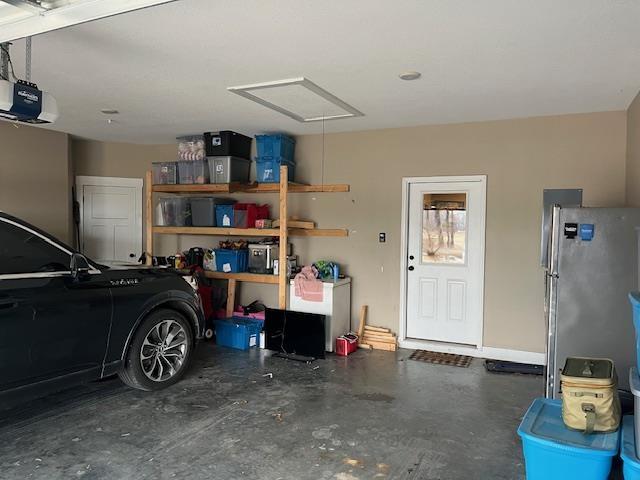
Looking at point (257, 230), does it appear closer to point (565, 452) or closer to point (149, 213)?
point (149, 213)

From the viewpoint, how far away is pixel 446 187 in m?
5.44

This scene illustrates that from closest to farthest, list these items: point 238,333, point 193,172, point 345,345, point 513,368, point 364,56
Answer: point 364,56 < point 513,368 < point 345,345 < point 238,333 < point 193,172

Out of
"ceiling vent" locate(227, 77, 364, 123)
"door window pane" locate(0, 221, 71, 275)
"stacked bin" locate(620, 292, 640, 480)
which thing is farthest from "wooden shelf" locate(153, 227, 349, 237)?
"stacked bin" locate(620, 292, 640, 480)

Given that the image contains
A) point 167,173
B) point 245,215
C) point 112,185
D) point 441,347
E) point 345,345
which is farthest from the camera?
point 112,185

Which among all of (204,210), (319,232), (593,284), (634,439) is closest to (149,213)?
(204,210)

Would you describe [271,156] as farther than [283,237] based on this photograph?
Yes

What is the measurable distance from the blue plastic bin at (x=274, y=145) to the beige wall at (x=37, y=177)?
2.55m

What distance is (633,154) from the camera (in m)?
4.30

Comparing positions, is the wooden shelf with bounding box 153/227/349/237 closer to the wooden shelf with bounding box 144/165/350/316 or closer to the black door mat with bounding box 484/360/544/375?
the wooden shelf with bounding box 144/165/350/316

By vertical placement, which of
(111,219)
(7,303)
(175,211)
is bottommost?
(7,303)

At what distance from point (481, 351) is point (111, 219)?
511 cm

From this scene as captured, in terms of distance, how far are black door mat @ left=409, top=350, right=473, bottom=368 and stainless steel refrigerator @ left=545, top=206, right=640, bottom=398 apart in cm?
171

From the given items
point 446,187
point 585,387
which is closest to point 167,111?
point 446,187

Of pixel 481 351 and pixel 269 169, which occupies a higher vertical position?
pixel 269 169
